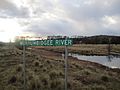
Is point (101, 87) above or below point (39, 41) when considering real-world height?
below

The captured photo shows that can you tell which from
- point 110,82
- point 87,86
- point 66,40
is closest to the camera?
point 66,40

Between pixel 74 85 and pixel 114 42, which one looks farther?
pixel 114 42

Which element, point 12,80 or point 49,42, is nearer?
point 49,42

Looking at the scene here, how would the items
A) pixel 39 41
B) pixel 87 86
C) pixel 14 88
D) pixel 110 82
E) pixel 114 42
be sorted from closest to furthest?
pixel 39 41 < pixel 14 88 < pixel 87 86 < pixel 110 82 < pixel 114 42

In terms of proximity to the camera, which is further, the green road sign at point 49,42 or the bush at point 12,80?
the bush at point 12,80

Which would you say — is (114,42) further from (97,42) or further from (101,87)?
(101,87)

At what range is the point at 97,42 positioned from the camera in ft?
505

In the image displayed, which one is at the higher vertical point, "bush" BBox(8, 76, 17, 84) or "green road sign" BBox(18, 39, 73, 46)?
"green road sign" BBox(18, 39, 73, 46)

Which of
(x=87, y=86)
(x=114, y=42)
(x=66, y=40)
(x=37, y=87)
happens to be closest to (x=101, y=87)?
(x=87, y=86)

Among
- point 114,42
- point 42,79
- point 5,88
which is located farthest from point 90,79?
point 114,42

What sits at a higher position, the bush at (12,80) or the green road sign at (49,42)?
the green road sign at (49,42)

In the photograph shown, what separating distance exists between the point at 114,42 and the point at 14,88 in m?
141

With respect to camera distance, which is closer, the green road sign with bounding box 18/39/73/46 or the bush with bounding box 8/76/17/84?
the green road sign with bounding box 18/39/73/46

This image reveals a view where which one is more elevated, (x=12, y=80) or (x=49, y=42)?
(x=49, y=42)
